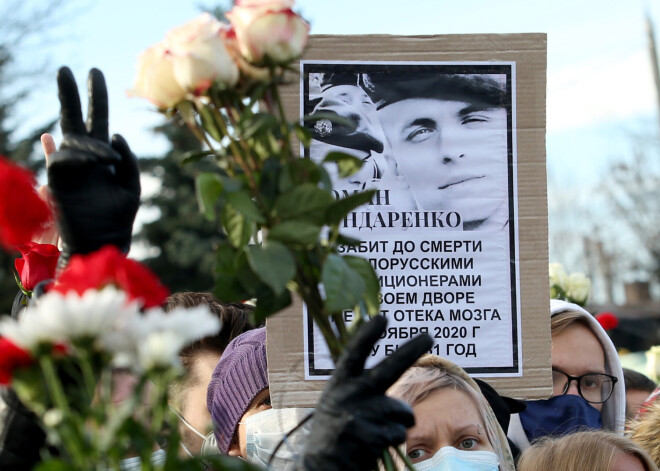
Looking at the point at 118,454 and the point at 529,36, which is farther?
the point at 529,36

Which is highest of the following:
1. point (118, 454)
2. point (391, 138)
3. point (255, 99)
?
point (391, 138)

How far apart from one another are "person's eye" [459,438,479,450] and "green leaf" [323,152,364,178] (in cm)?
131

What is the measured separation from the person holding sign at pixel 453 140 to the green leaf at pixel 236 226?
94 centimetres

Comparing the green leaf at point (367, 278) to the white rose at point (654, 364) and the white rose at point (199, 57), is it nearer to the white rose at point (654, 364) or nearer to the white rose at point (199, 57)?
the white rose at point (199, 57)

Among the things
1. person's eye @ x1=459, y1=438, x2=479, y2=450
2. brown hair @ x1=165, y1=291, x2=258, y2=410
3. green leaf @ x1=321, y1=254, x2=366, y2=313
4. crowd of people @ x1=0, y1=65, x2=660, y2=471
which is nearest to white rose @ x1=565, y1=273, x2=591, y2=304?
crowd of people @ x1=0, y1=65, x2=660, y2=471

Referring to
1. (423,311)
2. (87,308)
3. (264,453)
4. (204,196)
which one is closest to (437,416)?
(423,311)

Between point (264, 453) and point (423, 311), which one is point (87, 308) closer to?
point (423, 311)

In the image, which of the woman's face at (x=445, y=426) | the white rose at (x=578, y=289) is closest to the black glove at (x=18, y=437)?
the woman's face at (x=445, y=426)

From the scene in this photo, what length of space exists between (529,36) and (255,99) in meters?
1.19

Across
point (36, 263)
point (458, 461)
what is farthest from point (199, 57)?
point (458, 461)

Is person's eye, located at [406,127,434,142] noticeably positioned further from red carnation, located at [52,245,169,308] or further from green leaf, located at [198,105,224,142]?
red carnation, located at [52,245,169,308]

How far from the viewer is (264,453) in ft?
8.82

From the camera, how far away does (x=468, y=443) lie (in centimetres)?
248

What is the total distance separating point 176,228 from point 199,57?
21.2 m
